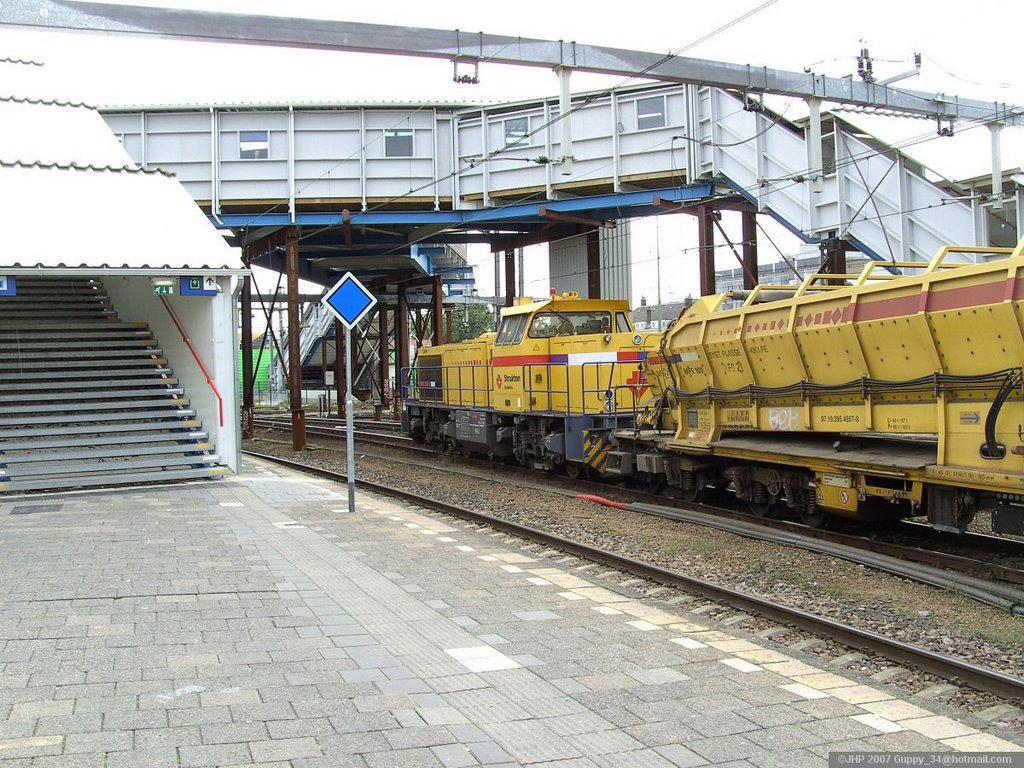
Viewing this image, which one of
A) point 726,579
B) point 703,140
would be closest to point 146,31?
point 726,579

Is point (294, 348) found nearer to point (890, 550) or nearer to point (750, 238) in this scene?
point (750, 238)

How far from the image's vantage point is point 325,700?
15.2 ft

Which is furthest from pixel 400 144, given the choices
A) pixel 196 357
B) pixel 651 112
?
pixel 196 357

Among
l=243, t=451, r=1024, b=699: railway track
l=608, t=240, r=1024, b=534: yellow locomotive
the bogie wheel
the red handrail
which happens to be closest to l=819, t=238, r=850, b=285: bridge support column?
l=608, t=240, r=1024, b=534: yellow locomotive

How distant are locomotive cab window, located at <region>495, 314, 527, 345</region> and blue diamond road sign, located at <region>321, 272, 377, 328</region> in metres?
5.61

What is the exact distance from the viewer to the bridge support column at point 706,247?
20.5m

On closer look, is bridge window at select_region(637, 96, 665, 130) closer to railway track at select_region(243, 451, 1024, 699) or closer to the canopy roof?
the canopy roof

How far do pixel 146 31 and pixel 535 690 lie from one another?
8.37 m

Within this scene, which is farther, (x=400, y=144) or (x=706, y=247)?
(x=400, y=144)

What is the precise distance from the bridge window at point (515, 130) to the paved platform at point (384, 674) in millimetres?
17157

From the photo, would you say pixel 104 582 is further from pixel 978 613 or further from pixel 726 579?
pixel 978 613

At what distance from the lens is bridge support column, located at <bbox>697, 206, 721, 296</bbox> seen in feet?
67.2

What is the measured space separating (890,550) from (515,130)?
1772cm

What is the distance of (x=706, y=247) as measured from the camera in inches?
795
